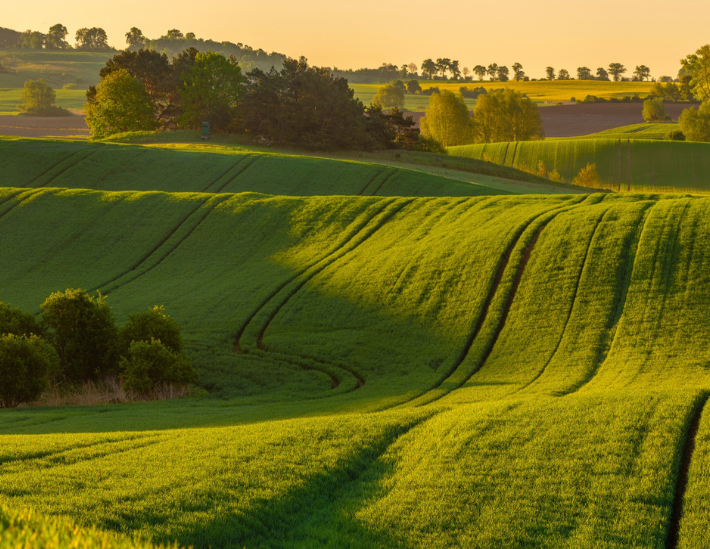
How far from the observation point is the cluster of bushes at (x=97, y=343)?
25438mm

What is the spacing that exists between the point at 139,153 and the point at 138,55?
50.1m

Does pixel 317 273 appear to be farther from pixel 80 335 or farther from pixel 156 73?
pixel 156 73

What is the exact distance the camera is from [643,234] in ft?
108

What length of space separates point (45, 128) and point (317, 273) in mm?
100797

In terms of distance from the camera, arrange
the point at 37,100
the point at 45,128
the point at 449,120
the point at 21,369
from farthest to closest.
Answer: the point at 37,100 < the point at 449,120 < the point at 45,128 < the point at 21,369

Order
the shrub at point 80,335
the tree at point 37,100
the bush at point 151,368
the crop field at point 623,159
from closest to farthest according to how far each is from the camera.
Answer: the bush at point 151,368 → the shrub at point 80,335 → the crop field at point 623,159 → the tree at point 37,100

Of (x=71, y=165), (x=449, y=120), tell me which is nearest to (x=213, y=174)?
(x=71, y=165)

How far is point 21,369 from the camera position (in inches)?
922

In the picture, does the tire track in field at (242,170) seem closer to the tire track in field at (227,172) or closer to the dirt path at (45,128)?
the tire track in field at (227,172)

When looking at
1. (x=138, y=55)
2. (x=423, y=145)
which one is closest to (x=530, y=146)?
(x=423, y=145)

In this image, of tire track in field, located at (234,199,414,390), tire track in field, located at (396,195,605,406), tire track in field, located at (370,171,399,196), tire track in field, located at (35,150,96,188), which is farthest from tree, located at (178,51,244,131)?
tire track in field, located at (396,195,605,406)

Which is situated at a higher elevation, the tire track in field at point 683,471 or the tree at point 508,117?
the tree at point 508,117

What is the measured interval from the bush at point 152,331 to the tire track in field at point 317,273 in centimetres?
361

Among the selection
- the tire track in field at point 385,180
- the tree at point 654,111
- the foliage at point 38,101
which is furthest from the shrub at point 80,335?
the tree at point 654,111
